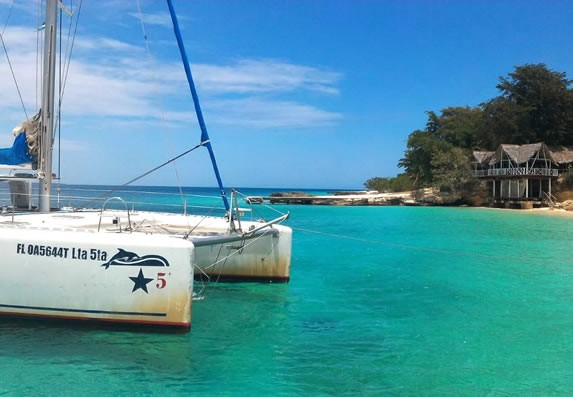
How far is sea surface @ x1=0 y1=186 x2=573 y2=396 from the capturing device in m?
6.61

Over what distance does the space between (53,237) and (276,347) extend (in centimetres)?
380

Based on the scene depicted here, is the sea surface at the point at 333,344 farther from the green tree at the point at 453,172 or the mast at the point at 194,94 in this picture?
the green tree at the point at 453,172

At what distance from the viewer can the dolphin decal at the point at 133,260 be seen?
25.8ft

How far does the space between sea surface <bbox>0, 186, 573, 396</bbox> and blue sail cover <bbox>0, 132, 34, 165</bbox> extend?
4.19 meters

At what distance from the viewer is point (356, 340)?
8477mm

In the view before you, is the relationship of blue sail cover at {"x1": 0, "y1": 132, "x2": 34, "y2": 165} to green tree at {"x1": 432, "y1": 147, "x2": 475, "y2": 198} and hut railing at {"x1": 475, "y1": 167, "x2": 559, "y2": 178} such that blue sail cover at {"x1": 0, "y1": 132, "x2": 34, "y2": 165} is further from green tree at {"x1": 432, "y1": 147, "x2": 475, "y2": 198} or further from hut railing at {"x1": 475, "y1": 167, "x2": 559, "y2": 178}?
green tree at {"x1": 432, "y1": 147, "x2": 475, "y2": 198}

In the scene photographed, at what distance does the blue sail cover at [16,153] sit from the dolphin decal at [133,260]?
16.3ft

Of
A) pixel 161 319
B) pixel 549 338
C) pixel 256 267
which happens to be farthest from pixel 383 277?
pixel 161 319

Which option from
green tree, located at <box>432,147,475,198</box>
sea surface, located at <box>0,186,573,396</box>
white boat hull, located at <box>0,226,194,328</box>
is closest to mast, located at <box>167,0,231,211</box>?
sea surface, located at <box>0,186,573,396</box>

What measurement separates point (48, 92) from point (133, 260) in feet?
17.8

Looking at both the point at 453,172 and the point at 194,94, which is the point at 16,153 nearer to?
the point at 194,94

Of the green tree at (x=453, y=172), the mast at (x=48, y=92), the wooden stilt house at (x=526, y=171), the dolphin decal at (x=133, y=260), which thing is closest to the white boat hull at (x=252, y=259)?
the mast at (x=48, y=92)

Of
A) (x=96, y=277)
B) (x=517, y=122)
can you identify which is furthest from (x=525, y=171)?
(x=96, y=277)

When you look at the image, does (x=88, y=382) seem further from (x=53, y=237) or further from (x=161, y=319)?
(x=53, y=237)
